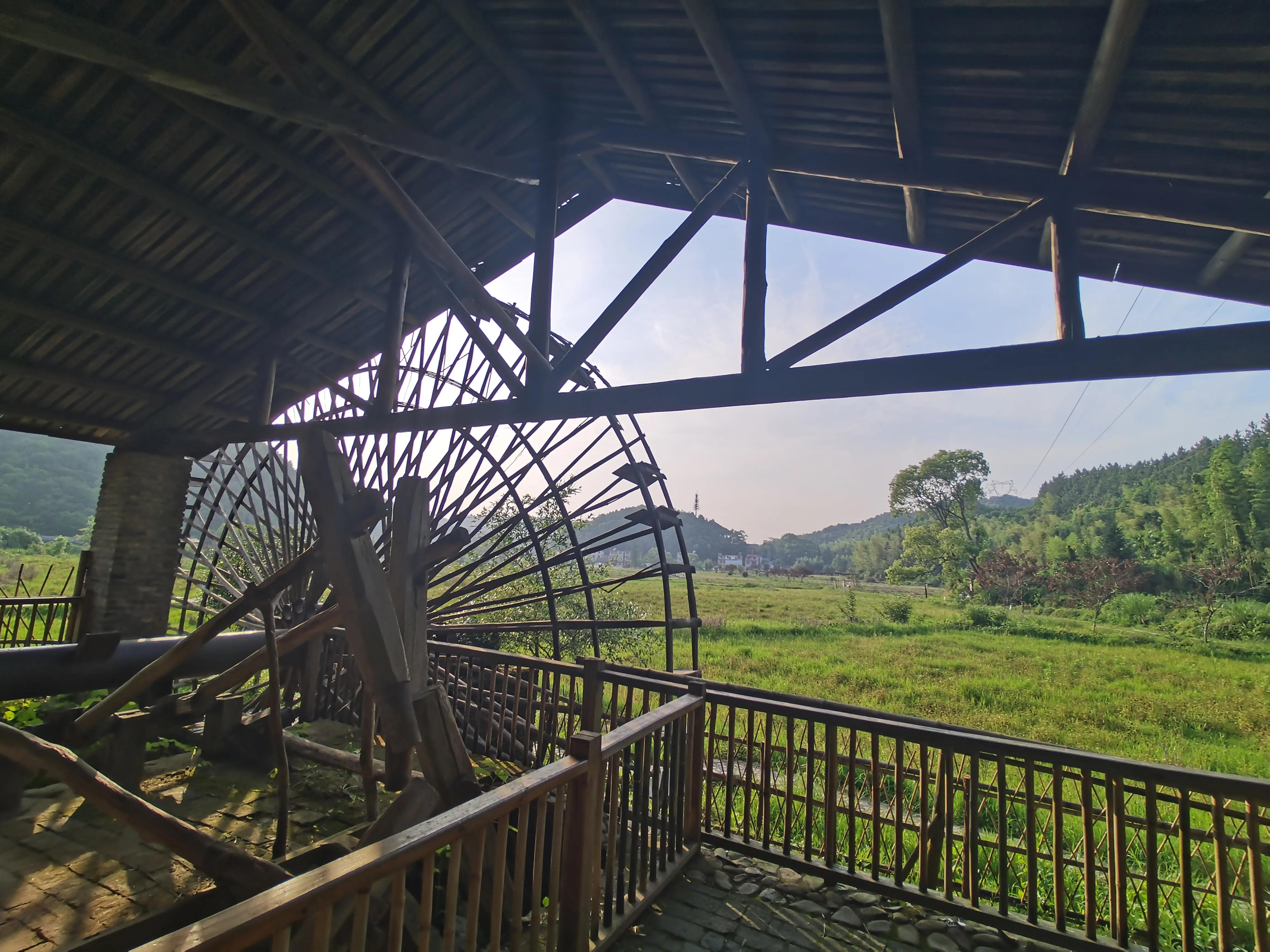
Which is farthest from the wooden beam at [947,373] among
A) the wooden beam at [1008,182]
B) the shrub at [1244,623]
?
the shrub at [1244,623]

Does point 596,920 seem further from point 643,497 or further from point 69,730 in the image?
point 643,497

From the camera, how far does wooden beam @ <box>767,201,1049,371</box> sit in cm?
254

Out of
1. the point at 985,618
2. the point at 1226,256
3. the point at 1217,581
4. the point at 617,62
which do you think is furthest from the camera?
the point at 1217,581

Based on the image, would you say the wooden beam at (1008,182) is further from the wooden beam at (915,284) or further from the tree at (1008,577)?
the tree at (1008,577)

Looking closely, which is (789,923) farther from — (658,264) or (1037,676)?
(1037,676)

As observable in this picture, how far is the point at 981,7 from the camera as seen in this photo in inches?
84.0

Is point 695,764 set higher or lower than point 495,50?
lower

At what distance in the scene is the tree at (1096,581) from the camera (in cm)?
2819

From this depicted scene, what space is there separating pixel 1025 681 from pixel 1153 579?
84.4 ft

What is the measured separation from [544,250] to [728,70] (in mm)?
1720

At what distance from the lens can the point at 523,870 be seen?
177 cm

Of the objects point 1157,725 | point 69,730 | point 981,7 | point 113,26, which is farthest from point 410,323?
point 1157,725

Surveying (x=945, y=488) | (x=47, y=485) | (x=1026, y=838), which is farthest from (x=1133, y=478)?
(x=47, y=485)

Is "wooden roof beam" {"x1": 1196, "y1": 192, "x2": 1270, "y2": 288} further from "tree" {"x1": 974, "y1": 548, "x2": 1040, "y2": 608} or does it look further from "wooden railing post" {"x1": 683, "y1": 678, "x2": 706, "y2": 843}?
"tree" {"x1": 974, "y1": 548, "x2": 1040, "y2": 608}
